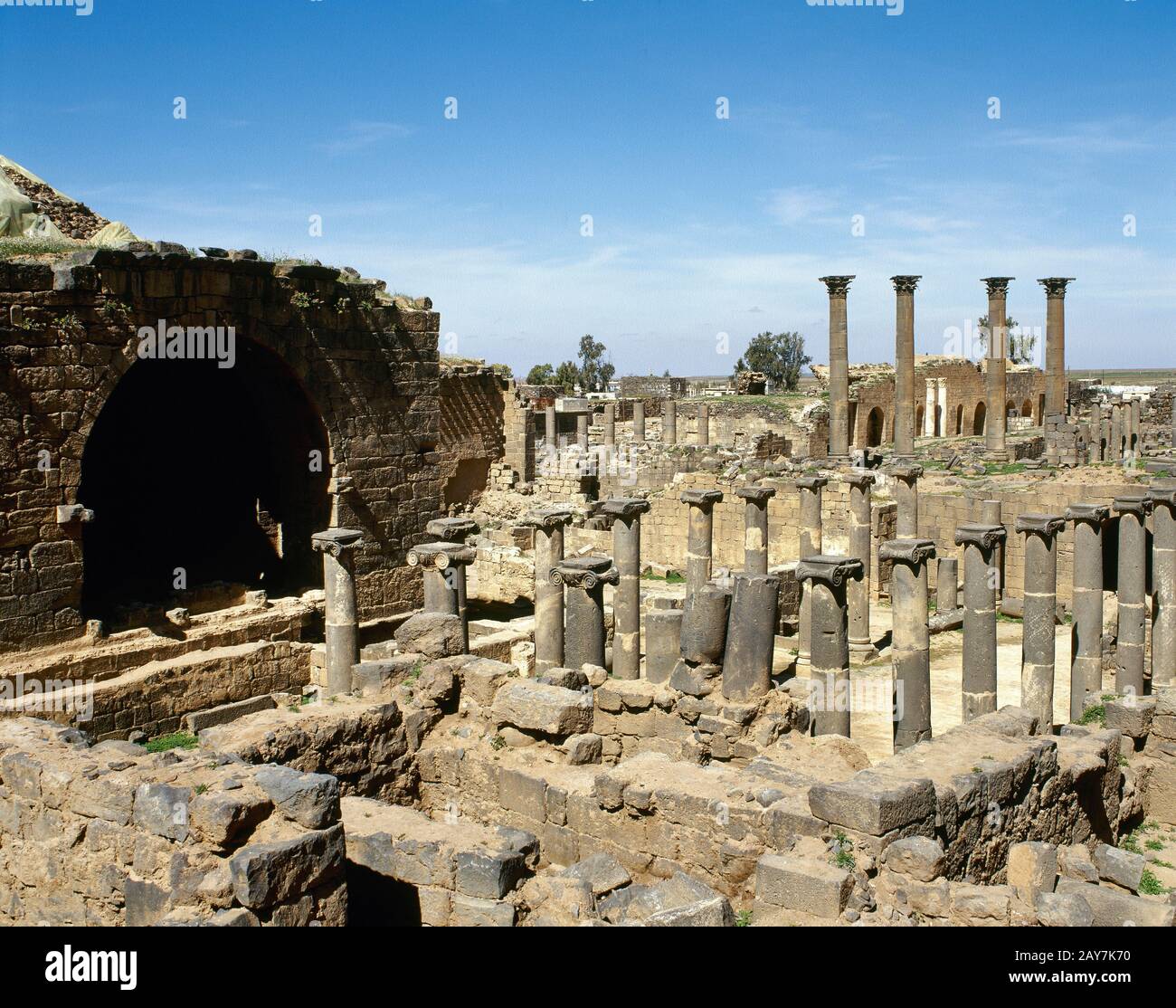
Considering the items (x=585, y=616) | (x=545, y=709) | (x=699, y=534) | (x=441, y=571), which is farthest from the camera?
(x=699, y=534)

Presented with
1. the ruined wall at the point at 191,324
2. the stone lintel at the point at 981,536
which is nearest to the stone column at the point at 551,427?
the ruined wall at the point at 191,324

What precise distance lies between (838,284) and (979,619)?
23384mm

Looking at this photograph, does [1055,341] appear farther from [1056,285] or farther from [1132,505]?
[1132,505]

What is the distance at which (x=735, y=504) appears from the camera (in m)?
26.5

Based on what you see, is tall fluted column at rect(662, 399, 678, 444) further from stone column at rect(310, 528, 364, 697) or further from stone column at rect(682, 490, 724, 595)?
stone column at rect(310, 528, 364, 697)

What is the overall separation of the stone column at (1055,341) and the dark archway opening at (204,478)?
26887mm

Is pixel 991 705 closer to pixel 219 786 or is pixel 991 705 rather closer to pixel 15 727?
pixel 219 786

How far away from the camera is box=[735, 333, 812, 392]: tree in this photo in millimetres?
86688

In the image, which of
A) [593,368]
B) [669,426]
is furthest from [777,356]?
[669,426]

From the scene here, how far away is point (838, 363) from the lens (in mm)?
35094

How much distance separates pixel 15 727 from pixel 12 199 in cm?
1164

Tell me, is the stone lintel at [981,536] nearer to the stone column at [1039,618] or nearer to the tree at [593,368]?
the stone column at [1039,618]

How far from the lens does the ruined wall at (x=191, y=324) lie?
13.9 metres
